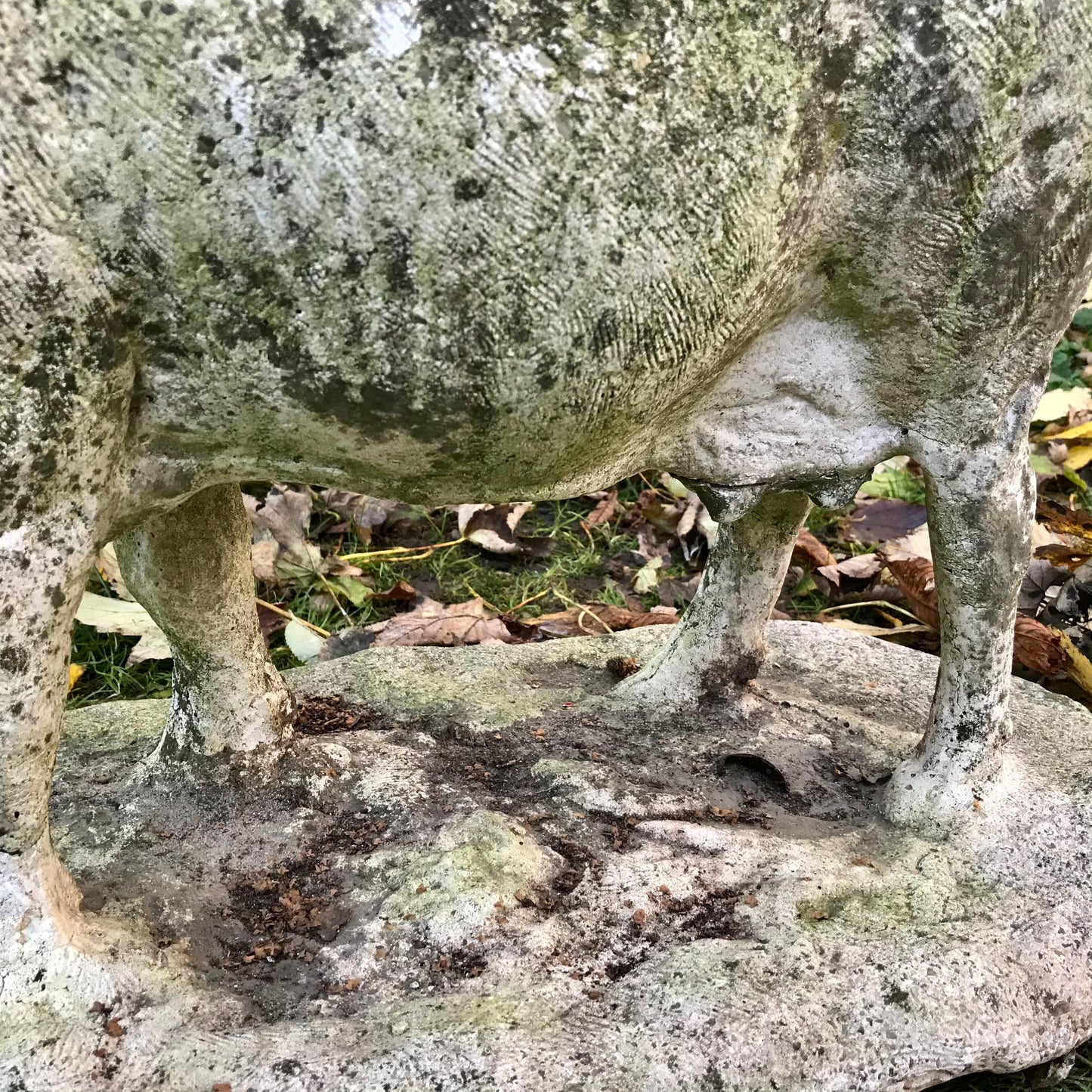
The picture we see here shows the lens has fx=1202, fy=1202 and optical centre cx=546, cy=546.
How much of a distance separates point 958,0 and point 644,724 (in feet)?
3.29

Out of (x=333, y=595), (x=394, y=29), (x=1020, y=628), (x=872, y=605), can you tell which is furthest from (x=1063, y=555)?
(x=394, y=29)

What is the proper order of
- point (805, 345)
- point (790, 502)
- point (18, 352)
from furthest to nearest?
point (790, 502) → point (805, 345) → point (18, 352)

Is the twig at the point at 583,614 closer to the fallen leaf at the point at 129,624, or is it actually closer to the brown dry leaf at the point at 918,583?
the brown dry leaf at the point at 918,583

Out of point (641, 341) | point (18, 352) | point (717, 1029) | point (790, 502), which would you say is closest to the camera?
point (18, 352)

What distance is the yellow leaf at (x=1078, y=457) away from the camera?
8.95 ft

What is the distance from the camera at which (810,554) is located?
246 cm

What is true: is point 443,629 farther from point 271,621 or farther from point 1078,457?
point 1078,457

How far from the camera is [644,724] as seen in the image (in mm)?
1665

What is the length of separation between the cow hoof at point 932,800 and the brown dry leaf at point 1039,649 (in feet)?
1.82

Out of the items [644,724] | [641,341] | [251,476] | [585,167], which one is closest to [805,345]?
[641,341]

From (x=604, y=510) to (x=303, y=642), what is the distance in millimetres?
860

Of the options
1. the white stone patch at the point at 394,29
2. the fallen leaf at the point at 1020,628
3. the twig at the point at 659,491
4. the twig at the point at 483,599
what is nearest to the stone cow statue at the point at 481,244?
the white stone patch at the point at 394,29

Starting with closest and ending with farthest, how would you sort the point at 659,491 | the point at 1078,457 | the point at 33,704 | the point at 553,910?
the point at 33,704, the point at 553,910, the point at 1078,457, the point at 659,491

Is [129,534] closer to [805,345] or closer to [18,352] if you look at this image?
[18,352]
